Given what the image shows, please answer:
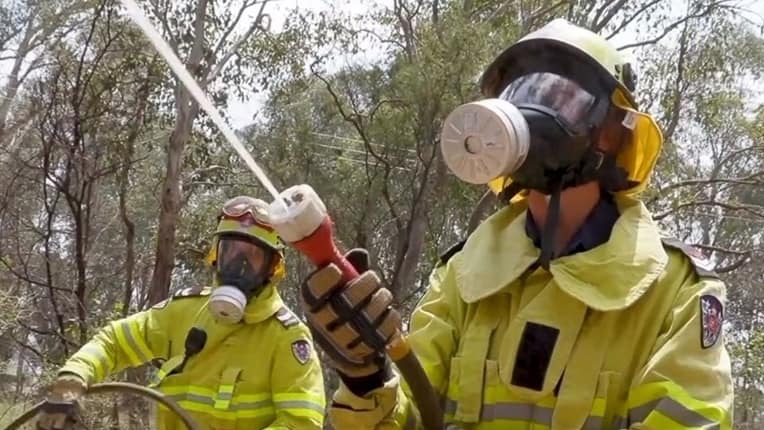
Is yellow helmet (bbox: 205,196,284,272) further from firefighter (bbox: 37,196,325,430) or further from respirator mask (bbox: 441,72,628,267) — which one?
respirator mask (bbox: 441,72,628,267)

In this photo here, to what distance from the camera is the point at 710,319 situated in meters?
2.06

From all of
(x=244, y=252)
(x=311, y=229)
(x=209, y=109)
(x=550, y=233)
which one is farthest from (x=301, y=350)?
(x=311, y=229)

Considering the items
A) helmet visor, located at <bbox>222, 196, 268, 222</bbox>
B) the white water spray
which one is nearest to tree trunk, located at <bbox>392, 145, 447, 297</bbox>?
helmet visor, located at <bbox>222, 196, 268, 222</bbox>

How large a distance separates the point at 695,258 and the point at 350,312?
0.81m

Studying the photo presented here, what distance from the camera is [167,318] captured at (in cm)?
462

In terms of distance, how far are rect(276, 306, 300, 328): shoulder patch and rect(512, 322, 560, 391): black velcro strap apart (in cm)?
240

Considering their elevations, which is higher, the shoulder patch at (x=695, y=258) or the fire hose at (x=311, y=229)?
the fire hose at (x=311, y=229)

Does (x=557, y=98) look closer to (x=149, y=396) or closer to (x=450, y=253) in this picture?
(x=450, y=253)

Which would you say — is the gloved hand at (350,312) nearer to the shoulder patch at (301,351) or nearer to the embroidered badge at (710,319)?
the embroidered badge at (710,319)

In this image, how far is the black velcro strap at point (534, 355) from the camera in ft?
6.98

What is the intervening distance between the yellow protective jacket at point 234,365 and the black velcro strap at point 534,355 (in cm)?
217

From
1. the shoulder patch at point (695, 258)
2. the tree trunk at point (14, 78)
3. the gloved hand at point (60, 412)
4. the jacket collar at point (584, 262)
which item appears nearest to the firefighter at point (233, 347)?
the gloved hand at point (60, 412)

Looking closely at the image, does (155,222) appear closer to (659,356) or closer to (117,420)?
(117,420)

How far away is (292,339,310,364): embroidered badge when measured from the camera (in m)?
4.37
